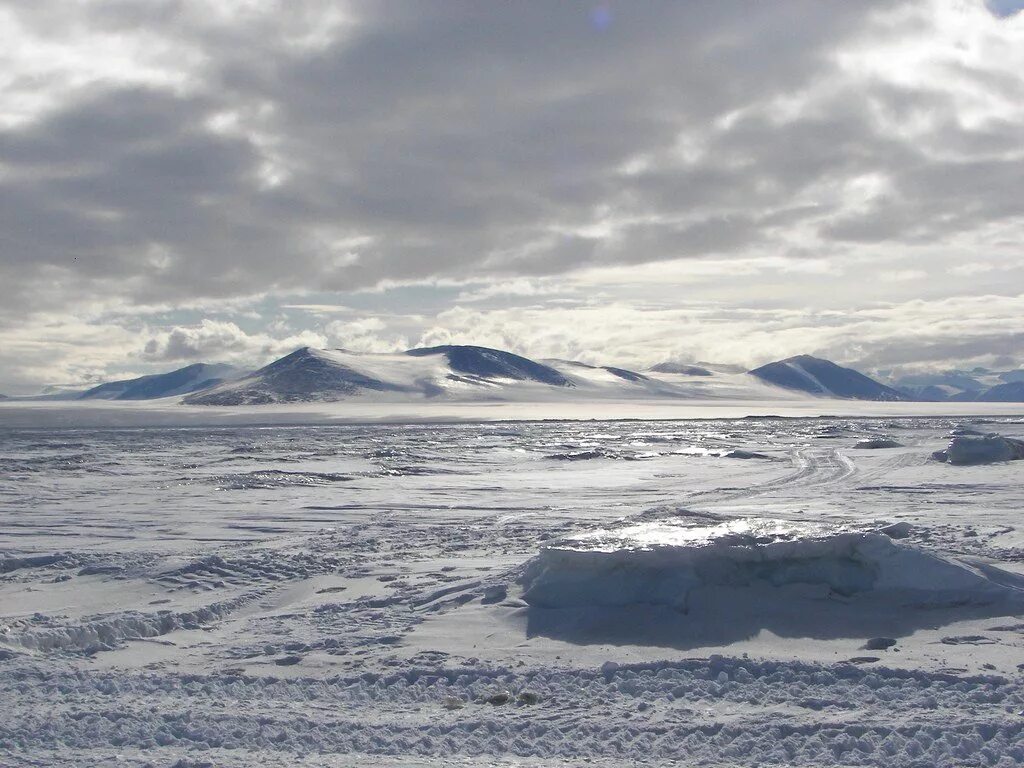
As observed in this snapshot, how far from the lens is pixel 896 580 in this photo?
30.0 feet

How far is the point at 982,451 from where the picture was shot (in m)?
28.5

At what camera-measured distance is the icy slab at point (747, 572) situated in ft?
29.6

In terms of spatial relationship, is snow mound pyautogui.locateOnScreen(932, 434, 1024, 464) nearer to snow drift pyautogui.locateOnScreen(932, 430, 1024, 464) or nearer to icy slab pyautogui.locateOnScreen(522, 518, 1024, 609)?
snow drift pyautogui.locateOnScreen(932, 430, 1024, 464)

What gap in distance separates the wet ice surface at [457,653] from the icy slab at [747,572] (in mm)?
100

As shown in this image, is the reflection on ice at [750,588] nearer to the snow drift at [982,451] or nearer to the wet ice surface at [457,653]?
the wet ice surface at [457,653]

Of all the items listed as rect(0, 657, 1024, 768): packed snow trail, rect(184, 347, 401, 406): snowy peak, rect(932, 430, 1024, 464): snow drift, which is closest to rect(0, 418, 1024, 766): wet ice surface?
rect(0, 657, 1024, 768): packed snow trail

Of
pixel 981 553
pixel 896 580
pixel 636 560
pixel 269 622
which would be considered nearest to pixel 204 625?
pixel 269 622

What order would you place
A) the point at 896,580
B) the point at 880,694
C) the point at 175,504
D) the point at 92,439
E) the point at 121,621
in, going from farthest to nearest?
the point at 92,439 < the point at 175,504 < the point at 896,580 < the point at 121,621 < the point at 880,694

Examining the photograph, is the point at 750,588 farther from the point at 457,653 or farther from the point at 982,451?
the point at 982,451

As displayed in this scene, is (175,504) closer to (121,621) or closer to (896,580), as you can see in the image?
(121,621)

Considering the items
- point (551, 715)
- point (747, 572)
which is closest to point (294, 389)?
point (747, 572)

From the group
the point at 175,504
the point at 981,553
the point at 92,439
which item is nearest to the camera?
the point at 981,553

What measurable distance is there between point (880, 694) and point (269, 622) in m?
6.04

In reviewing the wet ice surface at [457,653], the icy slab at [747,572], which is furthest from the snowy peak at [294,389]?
the icy slab at [747,572]
